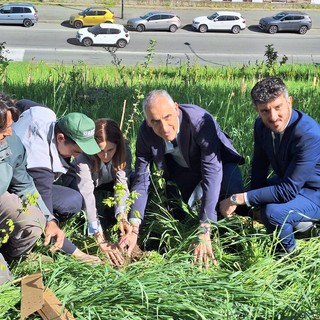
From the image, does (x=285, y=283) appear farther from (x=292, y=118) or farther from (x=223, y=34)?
(x=223, y=34)

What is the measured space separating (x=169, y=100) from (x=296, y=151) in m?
0.80

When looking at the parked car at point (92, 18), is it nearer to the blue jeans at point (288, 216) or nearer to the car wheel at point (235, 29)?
the car wheel at point (235, 29)

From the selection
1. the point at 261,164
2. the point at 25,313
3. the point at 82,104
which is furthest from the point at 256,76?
the point at 25,313

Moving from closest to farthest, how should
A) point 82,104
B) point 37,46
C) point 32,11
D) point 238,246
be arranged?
1. point 238,246
2. point 82,104
3. point 37,46
4. point 32,11

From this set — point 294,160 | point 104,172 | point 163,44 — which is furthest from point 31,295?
point 163,44

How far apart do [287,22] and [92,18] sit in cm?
951

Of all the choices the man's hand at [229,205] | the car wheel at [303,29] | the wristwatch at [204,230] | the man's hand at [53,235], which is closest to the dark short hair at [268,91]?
the man's hand at [229,205]

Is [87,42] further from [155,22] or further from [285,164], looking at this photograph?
[285,164]

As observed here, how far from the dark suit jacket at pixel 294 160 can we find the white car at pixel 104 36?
1864 cm

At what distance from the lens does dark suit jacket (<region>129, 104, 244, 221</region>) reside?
10.7 ft

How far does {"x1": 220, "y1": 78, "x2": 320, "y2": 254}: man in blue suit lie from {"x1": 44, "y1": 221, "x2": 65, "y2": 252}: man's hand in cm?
101

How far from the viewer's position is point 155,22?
2470cm

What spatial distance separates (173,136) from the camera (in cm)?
321

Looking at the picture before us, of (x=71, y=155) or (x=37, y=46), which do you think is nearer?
(x=71, y=155)
